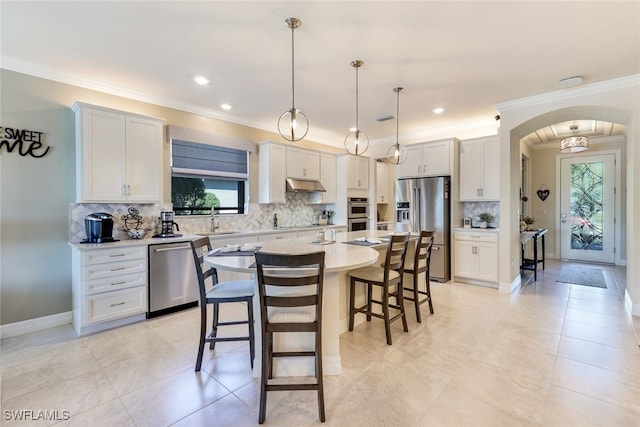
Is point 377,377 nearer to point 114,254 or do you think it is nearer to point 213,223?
point 114,254

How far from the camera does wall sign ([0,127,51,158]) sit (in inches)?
115

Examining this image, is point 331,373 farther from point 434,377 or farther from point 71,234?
point 71,234

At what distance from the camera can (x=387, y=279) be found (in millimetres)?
2727

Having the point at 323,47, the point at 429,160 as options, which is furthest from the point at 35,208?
the point at 429,160

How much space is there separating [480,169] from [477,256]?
142 cm

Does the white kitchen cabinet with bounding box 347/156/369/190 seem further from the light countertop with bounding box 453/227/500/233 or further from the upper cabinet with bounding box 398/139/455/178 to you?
the light countertop with bounding box 453/227/500/233

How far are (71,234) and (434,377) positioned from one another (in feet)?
12.9

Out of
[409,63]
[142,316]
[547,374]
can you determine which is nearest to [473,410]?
[547,374]

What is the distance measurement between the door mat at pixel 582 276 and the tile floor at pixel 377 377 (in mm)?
1628

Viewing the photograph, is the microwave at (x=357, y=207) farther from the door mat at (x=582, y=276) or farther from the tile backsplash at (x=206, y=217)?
the door mat at (x=582, y=276)

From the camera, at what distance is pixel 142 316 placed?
337 centimetres

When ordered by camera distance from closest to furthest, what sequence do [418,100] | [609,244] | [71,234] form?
[71,234] < [418,100] < [609,244]

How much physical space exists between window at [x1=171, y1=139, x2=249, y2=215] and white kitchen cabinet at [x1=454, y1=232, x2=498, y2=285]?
12.0 ft

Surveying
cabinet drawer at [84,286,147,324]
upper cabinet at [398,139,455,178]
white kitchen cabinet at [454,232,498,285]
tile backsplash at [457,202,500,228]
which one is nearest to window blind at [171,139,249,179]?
cabinet drawer at [84,286,147,324]
